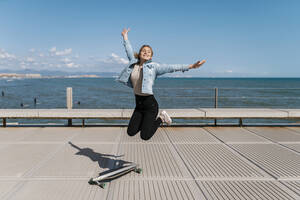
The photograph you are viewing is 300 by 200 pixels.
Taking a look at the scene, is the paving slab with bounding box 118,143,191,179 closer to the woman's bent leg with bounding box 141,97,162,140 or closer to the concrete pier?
the concrete pier

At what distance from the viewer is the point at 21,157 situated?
3486 mm

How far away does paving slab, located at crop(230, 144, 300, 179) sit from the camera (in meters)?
2.99

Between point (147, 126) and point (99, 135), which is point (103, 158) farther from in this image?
point (99, 135)

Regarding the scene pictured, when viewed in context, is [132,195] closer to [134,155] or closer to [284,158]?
[134,155]

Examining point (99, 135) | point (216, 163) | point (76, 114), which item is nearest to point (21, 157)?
point (99, 135)

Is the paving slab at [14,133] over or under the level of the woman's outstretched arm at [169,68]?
under

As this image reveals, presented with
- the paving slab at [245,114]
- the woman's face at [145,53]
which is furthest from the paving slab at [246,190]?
the paving slab at [245,114]

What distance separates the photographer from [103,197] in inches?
90.2

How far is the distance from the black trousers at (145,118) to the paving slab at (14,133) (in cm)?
300

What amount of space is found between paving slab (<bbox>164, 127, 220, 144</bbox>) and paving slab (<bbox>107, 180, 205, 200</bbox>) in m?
1.91

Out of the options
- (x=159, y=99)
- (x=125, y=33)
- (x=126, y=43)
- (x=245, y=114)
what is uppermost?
(x=125, y=33)

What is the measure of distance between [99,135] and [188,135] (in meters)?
2.05

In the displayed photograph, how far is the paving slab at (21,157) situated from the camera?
117 inches

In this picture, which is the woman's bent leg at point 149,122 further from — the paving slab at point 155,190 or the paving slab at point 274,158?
the paving slab at point 274,158
